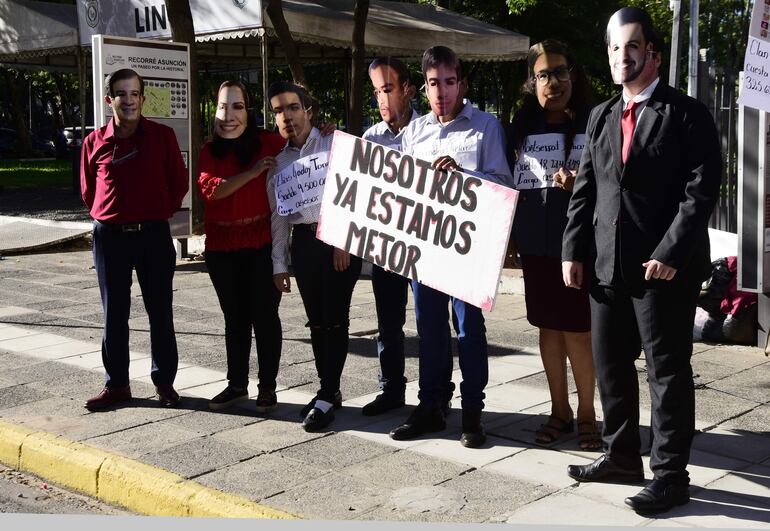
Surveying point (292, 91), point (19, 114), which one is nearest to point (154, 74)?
point (292, 91)

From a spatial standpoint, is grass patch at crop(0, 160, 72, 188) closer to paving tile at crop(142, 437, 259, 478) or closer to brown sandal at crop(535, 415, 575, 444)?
paving tile at crop(142, 437, 259, 478)

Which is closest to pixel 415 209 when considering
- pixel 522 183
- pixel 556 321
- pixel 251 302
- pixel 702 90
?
pixel 522 183

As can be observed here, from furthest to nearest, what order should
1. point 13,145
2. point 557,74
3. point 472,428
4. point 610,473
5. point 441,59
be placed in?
point 13,145 → point 472,428 → point 441,59 → point 557,74 → point 610,473

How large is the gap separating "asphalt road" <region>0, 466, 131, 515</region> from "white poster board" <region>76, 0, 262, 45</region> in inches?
347

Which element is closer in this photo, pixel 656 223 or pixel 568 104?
pixel 656 223

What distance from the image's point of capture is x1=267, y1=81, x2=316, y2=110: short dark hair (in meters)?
5.52

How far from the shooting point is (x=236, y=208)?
5.70 m

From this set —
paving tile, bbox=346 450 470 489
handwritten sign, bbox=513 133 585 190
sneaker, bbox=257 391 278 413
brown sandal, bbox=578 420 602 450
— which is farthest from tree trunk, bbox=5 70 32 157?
brown sandal, bbox=578 420 602 450

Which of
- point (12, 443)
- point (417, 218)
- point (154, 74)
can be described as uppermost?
point (154, 74)

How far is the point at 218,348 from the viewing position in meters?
7.72

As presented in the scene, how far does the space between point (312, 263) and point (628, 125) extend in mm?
1983

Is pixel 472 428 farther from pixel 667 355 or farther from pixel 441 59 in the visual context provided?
pixel 441 59

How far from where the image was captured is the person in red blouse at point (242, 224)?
18.7 feet

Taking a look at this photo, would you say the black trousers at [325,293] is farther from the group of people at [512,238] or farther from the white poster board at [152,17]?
the white poster board at [152,17]
